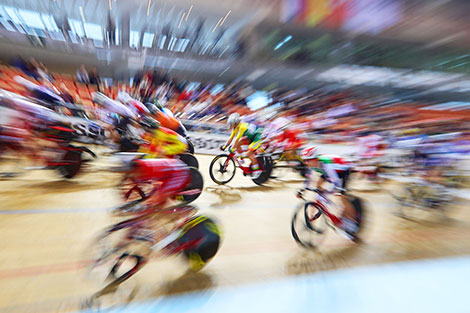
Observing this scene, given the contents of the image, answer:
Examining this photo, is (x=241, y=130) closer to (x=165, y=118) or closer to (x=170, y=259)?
(x=165, y=118)

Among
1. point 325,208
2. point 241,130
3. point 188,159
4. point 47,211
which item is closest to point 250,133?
point 241,130

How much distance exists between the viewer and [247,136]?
3.01 m

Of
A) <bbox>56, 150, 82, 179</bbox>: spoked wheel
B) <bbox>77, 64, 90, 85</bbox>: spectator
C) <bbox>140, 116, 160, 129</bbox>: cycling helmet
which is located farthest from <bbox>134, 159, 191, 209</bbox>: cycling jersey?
<bbox>56, 150, 82, 179</bbox>: spoked wheel

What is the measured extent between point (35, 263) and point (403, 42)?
2.31m

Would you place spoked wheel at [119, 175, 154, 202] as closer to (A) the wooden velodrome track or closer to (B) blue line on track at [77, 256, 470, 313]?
(A) the wooden velodrome track

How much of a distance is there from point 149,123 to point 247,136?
4.55 feet

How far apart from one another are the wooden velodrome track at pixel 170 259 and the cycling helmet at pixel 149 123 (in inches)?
16.8

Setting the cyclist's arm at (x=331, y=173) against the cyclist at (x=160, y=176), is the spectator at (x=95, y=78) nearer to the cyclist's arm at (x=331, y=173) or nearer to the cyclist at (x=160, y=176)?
the cyclist at (x=160, y=176)

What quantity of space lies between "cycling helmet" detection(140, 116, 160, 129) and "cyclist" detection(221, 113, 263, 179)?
3.28 feet

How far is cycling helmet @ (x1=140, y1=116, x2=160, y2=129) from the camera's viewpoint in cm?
185

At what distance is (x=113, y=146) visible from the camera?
2797mm

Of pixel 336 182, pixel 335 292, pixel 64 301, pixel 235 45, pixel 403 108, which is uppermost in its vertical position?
pixel 235 45

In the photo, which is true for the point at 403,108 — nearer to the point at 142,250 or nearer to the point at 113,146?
the point at 142,250

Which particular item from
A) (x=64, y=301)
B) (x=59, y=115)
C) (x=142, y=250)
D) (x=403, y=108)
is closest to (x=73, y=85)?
(x=59, y=115)
